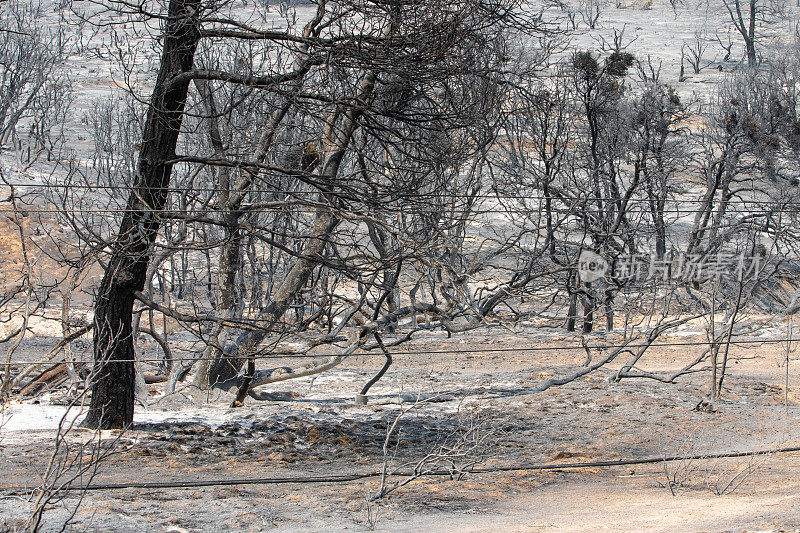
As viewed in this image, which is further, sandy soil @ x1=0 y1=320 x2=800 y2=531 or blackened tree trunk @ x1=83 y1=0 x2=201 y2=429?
blackened tree trunk @ x1=83 y1=0 x2=201 y2=429

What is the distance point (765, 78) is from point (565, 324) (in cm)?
1757

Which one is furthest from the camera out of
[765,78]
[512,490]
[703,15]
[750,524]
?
[703,15]

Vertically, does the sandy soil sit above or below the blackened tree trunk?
below

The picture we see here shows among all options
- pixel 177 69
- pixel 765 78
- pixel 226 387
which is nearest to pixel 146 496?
pixel 177 69

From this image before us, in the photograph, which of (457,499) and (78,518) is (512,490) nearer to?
(457,499)

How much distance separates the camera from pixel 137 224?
320 inches

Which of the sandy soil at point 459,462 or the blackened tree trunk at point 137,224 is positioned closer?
the sandy soil at point 459,462

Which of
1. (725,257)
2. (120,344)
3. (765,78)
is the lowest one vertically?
(120,344)

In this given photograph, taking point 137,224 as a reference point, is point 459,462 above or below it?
below

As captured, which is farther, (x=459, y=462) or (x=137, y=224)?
(x=459, y=462)

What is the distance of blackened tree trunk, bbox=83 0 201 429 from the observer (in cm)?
814

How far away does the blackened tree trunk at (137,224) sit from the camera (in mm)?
8141

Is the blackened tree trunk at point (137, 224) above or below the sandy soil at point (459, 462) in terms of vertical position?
→ above

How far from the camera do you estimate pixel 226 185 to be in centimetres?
1098
